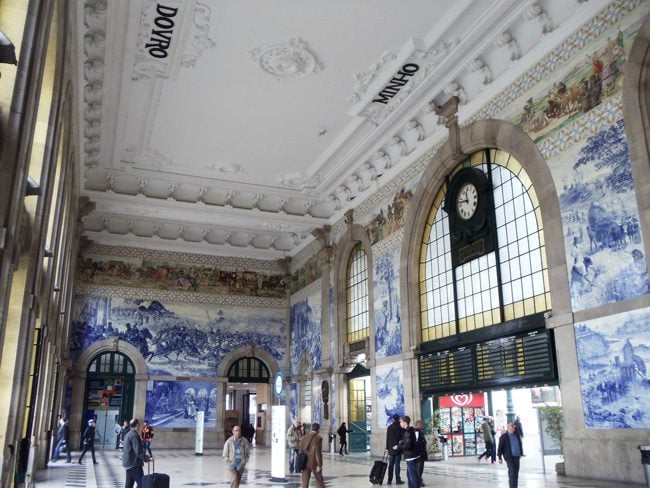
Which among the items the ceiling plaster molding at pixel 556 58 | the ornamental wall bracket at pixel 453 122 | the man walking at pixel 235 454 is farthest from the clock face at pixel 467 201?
the man walking at pixel 235 454

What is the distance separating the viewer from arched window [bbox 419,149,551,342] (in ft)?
41.8

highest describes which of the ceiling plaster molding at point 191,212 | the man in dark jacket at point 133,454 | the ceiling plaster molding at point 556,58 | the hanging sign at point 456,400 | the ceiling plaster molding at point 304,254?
the ceiling plaster molding at point 191,212

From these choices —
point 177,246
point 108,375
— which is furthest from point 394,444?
point 177,246

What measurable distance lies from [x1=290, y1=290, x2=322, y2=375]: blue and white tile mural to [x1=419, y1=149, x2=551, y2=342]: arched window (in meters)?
7.59

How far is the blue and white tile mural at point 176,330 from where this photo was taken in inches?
955

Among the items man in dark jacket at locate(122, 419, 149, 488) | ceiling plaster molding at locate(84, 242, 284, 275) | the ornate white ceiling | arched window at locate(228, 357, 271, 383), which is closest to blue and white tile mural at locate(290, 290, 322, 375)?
arched window at locate(228, 357, 271, 383)

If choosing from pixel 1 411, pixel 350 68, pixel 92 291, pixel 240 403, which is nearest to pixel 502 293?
pixel 350 68

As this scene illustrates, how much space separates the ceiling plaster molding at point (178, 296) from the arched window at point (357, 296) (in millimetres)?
6531

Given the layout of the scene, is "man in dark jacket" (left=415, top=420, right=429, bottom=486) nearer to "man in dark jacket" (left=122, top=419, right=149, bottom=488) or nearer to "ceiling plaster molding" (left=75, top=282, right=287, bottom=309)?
"man in dark jacket" (left=122, top=419, right=149, bottom=488)

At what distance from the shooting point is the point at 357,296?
2073 cm

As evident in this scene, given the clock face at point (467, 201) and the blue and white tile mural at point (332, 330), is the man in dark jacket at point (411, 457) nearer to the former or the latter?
the clock face at point (467, 201)

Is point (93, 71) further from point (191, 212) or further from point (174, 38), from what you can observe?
point (191, 212)

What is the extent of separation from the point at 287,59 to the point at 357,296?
9101mm

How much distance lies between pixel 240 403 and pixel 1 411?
26714 millimetres
